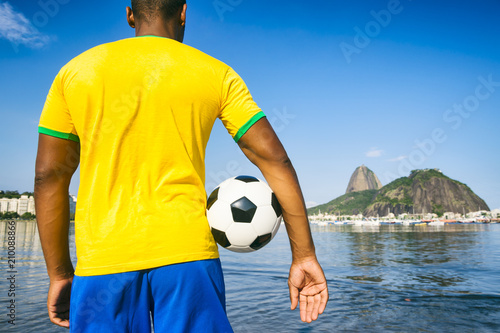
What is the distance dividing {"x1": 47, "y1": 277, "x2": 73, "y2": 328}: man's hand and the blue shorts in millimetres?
368

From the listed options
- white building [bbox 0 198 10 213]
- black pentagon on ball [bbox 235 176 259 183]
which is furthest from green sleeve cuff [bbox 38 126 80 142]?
white building [bbox 0 198 10 213]

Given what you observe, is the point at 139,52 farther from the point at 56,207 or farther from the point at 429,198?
the point at 429,198

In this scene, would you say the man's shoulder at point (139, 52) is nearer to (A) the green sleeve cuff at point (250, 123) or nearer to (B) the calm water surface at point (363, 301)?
(A) the green sleeve cuff at point (250, 123)

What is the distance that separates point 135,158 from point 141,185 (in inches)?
4.9

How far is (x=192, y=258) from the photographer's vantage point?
147 cm

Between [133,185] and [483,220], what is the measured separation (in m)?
177

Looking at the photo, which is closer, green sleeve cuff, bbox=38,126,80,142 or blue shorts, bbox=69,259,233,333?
blue shorts, bbox=69,259,233,333

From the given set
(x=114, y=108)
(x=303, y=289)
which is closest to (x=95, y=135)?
(x=114, y=108)

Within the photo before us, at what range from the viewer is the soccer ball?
2.08m

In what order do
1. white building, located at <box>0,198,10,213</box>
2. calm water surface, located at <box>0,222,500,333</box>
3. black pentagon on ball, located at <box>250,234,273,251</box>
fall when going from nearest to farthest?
black pentagon on ball, located at <box>250,234,273,251</box>, calm water surface, located at <box>0,222,500,333</box>, white building, located at <box>0,198,10,213</box>

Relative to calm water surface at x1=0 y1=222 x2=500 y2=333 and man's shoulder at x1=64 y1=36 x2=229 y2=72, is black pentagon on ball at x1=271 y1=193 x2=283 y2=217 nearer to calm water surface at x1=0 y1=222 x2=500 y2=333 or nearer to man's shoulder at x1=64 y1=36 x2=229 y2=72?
man's shoulder at x1=64 y1=36 x2=229 y2=72

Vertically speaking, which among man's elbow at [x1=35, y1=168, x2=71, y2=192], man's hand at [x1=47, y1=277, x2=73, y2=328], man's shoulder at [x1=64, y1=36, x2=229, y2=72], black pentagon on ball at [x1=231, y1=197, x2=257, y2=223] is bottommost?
man's hand at [x1=47, y1=277, x2=73, y2=328]

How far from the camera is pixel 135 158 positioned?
1482mm

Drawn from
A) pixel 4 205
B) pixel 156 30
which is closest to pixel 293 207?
pixel 156 30
